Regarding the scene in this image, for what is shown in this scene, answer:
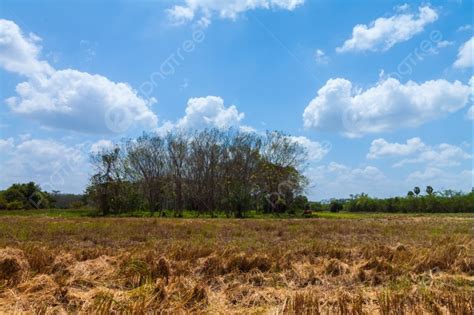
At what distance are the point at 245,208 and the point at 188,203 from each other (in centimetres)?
1689

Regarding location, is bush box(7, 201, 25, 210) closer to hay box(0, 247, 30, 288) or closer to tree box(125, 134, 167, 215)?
tree box(125, 134, 167, 215)

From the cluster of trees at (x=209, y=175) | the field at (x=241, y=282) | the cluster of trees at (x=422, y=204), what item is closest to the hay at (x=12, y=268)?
the field at (x=241, y=282)

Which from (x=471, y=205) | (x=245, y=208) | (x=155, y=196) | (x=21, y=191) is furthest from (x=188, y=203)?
(x=471, y=205)

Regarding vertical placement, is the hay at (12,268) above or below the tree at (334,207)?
below

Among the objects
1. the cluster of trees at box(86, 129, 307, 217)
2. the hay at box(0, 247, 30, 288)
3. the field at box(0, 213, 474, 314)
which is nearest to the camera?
the field at box(0, 213, 474, 314)

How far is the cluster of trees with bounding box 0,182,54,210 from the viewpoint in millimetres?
53219

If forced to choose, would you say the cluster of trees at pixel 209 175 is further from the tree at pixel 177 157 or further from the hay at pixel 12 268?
the hay at pixel 12 268

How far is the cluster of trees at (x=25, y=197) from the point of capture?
2095 inches

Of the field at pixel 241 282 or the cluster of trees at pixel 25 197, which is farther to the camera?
the cluster of trees at pixel 25 197

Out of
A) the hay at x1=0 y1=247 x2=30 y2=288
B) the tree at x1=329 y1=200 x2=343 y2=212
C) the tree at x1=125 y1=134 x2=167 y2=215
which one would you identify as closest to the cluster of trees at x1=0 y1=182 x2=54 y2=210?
the tree at x1=125 y1=134 x2=167 y2=215

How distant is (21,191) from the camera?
5681 cm

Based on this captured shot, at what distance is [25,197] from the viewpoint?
56.2 meters

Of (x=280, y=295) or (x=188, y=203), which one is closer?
(x=280, y=295)

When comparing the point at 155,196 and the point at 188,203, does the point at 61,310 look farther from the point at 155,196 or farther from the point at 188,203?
the point at 188,203
